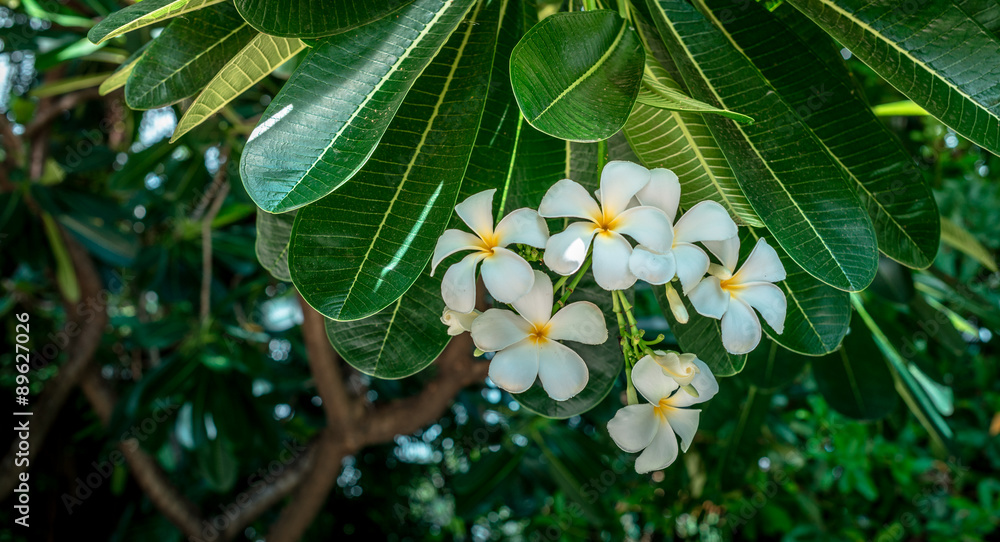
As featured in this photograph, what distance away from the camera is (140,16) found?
1.28ft

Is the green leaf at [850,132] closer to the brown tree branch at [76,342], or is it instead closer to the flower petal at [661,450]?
the flower petal at [661,450]

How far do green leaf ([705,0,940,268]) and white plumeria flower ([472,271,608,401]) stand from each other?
0.81 ft

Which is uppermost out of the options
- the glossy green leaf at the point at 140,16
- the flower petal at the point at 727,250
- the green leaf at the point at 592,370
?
the glossy green leaf at the point at 140,16

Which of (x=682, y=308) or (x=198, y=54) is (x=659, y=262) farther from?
(x=198, y=54)

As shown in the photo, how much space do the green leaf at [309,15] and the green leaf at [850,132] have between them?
28 cm

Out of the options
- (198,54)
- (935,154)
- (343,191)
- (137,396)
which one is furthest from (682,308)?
(935,154)

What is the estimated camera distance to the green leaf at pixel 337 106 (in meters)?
0.36

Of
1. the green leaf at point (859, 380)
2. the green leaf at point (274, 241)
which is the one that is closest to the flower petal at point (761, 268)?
the green leaf at point (274, 241)

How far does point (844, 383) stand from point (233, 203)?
160cm

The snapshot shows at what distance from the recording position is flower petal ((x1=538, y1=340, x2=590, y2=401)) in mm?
400

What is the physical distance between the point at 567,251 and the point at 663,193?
81mm

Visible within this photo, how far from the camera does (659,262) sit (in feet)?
1.21

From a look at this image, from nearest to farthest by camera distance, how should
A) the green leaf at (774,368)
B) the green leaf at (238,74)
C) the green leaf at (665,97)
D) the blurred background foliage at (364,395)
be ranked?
the green leaf at (665,97)
the green leaf at (238,74)
the green leaf at (774,368)
the blurred background foliage at (364,395)

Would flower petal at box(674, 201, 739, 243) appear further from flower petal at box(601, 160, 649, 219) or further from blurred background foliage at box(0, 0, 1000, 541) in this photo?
blurred background foliage at box(0, 0, 1000, 541)
